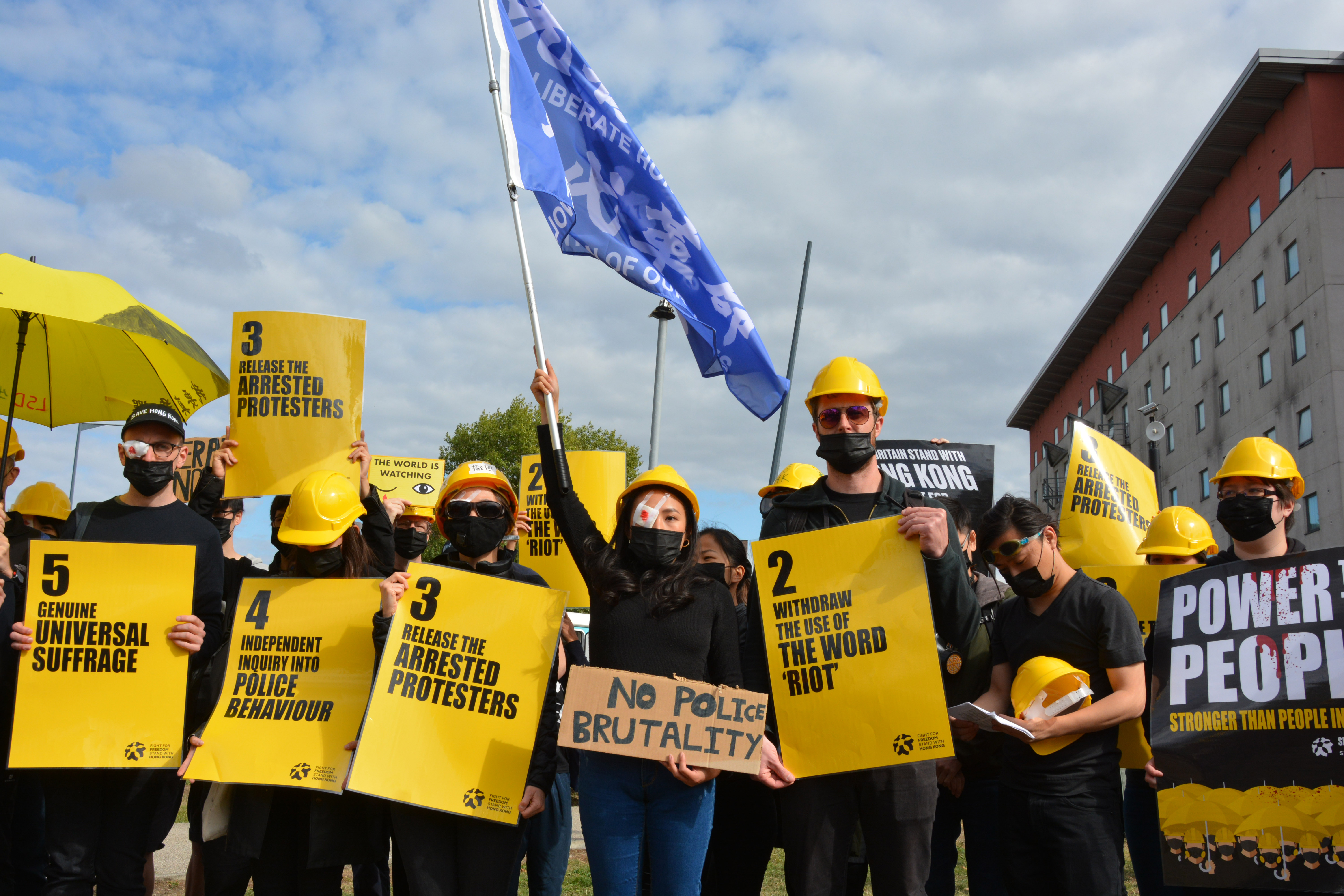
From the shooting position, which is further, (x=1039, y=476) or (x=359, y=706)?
(x=1039, y=476)

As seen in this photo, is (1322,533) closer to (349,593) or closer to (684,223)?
(684,223)

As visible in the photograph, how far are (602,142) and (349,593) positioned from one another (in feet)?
10.5

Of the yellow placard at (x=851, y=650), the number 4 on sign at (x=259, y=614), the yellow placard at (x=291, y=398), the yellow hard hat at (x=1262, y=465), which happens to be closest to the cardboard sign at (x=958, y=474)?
the yellow hard hat at (x=1262, y=465)

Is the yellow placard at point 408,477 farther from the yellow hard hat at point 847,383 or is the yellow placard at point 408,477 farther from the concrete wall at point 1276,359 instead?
the concrete wall at point 1276,359

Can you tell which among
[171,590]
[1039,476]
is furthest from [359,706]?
[1039,476]

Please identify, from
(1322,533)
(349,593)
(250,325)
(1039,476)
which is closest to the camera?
(349,593)

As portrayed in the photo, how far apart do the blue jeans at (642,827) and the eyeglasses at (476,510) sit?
4.81 ft

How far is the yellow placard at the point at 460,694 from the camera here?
4047 millimetres

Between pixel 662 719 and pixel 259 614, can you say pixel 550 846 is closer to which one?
pixel 662 719

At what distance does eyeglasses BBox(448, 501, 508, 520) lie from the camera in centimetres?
492

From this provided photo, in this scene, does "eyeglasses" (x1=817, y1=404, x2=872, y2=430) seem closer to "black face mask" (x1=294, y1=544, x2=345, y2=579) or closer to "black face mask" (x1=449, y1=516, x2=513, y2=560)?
"black face mask" (x1=449, y1=516, x2=513, y2=560)

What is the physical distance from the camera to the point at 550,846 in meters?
5.00

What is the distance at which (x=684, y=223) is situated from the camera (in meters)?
6.14

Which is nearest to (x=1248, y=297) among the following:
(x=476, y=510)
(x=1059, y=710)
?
(x=1059, y=710)
